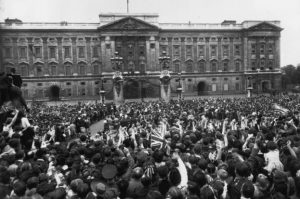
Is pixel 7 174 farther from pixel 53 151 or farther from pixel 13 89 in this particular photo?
pixel 13 89

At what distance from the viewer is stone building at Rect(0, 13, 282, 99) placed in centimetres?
6719

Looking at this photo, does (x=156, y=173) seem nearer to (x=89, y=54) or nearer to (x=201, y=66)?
(x=89, y=54)

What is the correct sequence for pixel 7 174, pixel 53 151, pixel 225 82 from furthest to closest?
pixel 225 82 → pixel 53 151 → pixel 7 174

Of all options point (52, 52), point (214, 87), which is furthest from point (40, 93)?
point (214, 87)

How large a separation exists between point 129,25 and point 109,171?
211ft

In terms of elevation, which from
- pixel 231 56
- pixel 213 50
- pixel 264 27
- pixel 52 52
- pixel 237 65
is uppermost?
pixel 264 27

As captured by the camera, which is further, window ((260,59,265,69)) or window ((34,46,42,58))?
window ((260,59,265,69))

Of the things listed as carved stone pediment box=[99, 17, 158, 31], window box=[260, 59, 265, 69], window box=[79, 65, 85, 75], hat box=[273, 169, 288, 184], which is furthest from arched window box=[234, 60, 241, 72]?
hat box=[273, 169, 288, 184]

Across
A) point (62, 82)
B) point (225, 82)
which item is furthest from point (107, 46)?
point (225, 82)

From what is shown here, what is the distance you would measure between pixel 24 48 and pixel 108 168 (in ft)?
213

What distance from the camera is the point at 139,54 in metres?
71.1

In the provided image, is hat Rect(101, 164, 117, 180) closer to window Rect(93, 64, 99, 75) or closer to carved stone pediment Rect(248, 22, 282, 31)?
window Rect(93, 64, 99, 75)

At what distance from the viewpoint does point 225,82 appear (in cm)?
7456

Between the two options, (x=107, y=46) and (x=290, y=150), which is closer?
(x=290, y=150)
